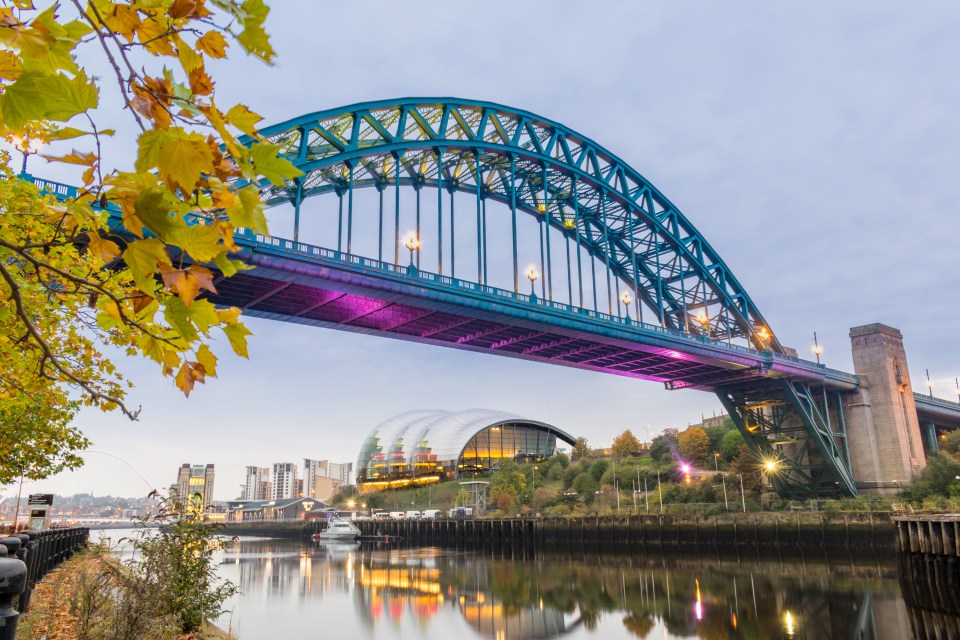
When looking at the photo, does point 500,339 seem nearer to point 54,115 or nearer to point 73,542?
point 73,542

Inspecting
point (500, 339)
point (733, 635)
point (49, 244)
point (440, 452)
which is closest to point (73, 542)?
point (500, 339)

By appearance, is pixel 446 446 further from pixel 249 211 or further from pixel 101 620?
pixel 249 211

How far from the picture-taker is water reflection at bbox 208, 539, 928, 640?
2558 cm

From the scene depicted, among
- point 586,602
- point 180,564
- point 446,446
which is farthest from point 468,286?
point 446,446

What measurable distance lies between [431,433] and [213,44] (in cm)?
13280

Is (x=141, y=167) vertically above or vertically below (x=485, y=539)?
above

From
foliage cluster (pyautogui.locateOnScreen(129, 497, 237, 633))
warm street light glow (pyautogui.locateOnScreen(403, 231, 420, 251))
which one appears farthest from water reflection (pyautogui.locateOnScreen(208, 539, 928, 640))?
warm street light glow (pyautogui.locateOnScreen(403, 231, 420, 251))

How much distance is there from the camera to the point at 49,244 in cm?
277

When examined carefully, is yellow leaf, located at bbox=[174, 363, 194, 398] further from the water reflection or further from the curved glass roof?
the curved glass roof

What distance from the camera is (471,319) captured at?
4662 centimetres

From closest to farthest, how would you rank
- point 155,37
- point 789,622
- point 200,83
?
point 200,83 → point 155,37 → point 789,622

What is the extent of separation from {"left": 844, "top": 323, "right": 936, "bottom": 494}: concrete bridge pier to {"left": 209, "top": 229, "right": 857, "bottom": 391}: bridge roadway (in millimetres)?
1892

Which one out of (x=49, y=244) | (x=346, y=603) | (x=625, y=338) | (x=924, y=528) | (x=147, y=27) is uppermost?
(x=625, y=338)

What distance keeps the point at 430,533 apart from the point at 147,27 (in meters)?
85.9
